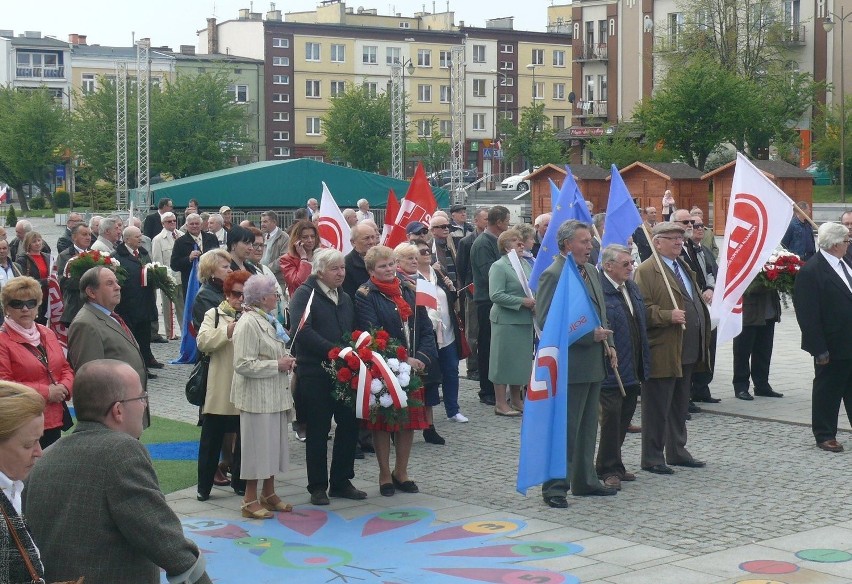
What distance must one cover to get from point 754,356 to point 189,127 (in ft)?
195

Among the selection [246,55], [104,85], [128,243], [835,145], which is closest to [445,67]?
[246,55]

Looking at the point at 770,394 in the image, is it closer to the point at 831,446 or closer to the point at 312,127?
the point at 831,446

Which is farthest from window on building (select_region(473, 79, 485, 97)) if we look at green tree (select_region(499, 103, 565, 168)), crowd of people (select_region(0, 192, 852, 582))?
crowd of people (select_region(0, 192, 852, 582))

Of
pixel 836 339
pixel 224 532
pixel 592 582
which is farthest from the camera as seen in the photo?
pixel 836 339

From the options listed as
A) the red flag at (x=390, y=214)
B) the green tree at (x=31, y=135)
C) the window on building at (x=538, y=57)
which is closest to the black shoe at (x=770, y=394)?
the red flag at (x=390, y=214)

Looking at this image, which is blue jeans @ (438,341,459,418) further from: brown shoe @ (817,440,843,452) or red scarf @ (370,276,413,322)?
brown shoe @ (817,440,843,452)

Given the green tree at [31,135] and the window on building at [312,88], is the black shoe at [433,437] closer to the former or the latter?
the green tree at [31,135]

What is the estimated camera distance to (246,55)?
341 feet

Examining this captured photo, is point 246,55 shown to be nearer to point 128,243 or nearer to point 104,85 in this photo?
point 104,85

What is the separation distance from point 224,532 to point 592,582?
268 cm

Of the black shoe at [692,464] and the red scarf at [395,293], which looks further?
the black shoe at [692,464]

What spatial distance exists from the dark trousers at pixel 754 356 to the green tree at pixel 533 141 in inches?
2320

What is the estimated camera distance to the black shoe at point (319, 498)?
29.8ft

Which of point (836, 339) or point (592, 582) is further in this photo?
point (836, 339)
